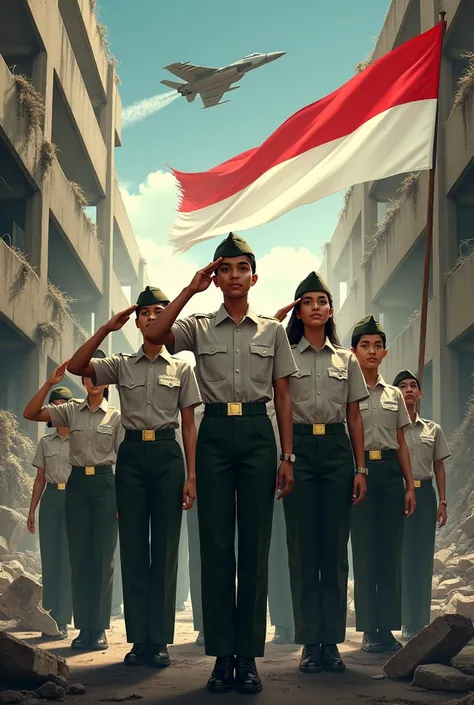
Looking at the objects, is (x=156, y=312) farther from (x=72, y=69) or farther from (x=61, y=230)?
(x=72, y=69)

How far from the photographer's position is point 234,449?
16.9 feet

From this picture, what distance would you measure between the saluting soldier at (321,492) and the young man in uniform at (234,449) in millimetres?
496

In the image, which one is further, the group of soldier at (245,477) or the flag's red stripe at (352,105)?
the flag's red stripe at (352,105)

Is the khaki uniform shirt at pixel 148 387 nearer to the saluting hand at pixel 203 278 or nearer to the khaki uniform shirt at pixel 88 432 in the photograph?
the saluting hand at pixel 203 278

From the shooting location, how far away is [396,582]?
6996 mm

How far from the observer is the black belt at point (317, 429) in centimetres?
588

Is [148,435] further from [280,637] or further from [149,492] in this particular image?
[280,637]

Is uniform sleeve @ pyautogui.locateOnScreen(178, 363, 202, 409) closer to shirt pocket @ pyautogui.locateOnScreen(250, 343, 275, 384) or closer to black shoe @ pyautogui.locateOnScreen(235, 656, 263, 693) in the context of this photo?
shirt pocket @ pyautogui.locateOnScreen(250, 343, 275, 384)

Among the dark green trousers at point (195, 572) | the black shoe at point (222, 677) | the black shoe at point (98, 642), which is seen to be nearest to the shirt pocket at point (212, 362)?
the black shoe at point (222, 677)

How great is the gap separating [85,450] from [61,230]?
46.6 feet

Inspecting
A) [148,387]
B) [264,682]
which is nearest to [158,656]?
[264,682]

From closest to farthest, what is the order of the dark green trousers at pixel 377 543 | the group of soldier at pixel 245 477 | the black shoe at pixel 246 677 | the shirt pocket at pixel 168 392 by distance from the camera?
the black shoe at pixel 246 677, the group of soldier at pixel 245 477, the shirt pocket at pixel 168 392, the dark green trousers at pixel 377 543

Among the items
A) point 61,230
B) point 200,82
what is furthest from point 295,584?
point 200,82

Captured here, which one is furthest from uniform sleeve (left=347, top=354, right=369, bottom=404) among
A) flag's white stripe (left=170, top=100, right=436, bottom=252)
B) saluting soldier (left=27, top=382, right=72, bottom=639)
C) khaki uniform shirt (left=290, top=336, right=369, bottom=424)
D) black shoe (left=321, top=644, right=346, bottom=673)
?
saluting soldier (left=27, top=382, right=72, bottom=639)
